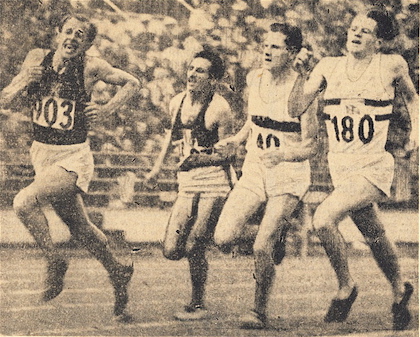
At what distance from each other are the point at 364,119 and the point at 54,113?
5.92 ft

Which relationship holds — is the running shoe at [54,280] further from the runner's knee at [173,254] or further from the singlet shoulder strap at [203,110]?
the singlet shoulder strap at [203,110]

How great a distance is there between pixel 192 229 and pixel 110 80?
98 centimetres

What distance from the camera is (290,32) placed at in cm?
370

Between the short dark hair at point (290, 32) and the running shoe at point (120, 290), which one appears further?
the short dark hair at point (290, 32)

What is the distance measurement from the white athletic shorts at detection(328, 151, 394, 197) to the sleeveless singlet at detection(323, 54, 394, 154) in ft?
0.12

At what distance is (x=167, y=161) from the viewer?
12.1ft

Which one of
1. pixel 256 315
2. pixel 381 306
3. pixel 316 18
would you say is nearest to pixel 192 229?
pixel 256 315

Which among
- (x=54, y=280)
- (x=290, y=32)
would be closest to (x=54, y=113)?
(x=54, y=280)

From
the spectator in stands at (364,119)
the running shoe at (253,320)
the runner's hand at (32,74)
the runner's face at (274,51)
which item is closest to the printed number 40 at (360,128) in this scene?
the spectator in stands at (364,119)

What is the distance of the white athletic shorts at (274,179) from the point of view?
12.0 ft

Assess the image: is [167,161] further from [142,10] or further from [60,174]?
[142,10]

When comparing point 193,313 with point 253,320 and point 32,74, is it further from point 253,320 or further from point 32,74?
point 32,74

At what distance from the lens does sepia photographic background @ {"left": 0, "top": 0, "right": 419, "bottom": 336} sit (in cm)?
359

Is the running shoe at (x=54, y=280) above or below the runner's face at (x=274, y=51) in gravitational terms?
below
